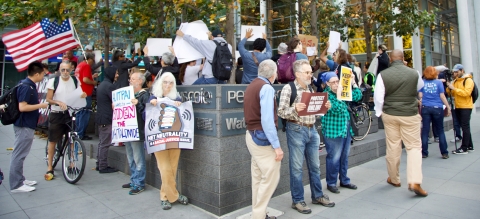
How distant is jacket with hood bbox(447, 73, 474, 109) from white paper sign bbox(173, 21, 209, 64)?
6170 millimetres

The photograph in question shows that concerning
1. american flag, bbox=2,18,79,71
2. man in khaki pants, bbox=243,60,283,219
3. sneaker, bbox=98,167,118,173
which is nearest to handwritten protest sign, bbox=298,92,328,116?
man in khaki pants, bbox=243,60,283,219

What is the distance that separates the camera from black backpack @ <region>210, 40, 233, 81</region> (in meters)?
5.73

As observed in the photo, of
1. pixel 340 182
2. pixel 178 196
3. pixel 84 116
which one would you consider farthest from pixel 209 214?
pixel 84 116

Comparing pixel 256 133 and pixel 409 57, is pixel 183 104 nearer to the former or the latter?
pixel 256 133

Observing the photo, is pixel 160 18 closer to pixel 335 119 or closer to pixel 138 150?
pixel 138 150

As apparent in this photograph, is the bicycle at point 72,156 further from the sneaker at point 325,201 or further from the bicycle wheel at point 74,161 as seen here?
the sneaker at point 325,201

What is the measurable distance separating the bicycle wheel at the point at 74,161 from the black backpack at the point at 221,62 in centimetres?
263

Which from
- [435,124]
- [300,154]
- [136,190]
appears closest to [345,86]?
[300,154]

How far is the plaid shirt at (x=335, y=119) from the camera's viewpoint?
5.34 metres

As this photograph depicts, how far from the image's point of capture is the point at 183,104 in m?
4.90

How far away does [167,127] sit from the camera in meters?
4.80

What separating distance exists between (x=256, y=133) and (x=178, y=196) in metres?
1.71

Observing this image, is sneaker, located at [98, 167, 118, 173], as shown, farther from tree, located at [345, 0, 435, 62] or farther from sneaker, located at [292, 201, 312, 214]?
tree, located at [345, 0, 435, 62]

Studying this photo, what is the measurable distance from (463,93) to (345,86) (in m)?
4.43
